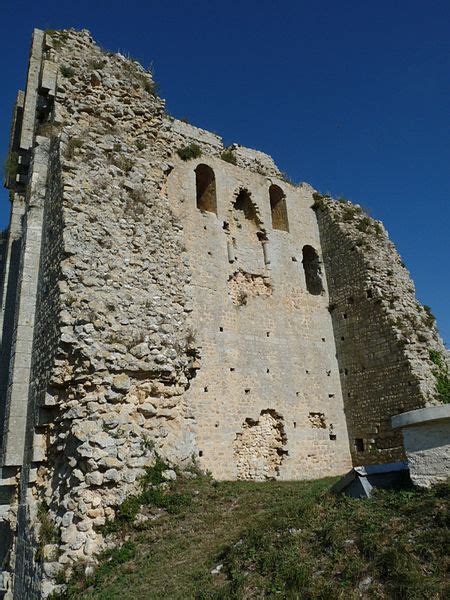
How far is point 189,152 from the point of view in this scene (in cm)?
1424

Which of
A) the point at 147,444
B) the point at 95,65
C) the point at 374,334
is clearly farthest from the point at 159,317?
the point at 374,334

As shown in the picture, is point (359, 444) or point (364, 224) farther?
point (364, 224)

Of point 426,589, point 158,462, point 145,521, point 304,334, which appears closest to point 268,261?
point 304,334

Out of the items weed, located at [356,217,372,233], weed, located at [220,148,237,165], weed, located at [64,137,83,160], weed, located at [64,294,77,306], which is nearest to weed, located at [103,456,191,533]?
weed, located at [64,294,77,306]

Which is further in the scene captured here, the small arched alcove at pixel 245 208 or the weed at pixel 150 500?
the small arched alcove at pixel 245 208

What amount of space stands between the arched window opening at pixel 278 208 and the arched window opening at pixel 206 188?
2.61m

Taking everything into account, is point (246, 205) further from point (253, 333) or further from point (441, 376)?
point (441, 376)

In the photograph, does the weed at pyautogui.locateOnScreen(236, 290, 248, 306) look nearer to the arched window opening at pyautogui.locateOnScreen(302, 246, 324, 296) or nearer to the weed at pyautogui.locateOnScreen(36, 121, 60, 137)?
the arched window opening at pyautogui.locateOnScreen(302, 246, 324, 296)

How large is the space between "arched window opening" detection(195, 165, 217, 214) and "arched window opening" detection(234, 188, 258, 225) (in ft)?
3.16

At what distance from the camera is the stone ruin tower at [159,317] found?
306 inches

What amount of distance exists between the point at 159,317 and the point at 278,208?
9.06 meters

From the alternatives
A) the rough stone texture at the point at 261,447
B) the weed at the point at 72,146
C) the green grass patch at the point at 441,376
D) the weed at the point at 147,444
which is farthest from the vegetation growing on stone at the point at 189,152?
the weed at the point at 147,444

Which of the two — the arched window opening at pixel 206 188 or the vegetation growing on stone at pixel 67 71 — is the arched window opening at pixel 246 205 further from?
the vegetation growing on stone at pixel 67 71

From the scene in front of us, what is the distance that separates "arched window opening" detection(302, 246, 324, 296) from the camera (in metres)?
16.4
